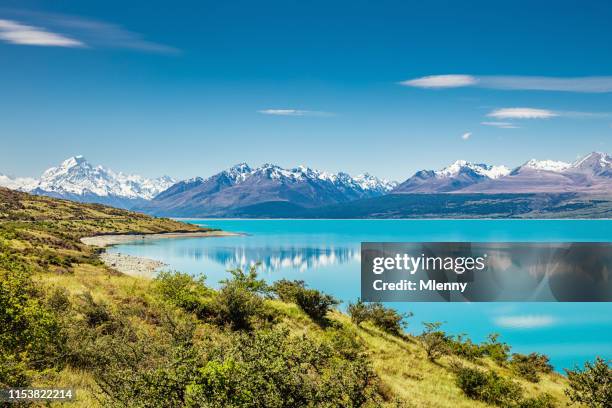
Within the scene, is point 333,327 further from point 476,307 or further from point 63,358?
point 476,307

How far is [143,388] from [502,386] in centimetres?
1903

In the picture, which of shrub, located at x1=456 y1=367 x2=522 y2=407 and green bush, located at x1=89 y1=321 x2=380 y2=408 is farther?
shrub, located at x1=456 y1=367 x2=522 y2=407

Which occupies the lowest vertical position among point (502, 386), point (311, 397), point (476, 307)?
point (476, 307)

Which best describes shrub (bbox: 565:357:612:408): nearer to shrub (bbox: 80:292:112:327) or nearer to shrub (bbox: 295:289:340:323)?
shrub (bbox: 295:289:340:323)

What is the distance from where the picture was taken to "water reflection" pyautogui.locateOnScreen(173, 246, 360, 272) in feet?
393

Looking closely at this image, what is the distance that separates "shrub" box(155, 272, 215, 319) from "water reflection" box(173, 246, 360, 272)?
8145 centimetres

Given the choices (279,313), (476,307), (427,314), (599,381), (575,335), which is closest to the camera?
(599,381)

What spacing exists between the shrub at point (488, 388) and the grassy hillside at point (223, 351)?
0.06 metres

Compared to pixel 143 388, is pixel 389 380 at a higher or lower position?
lower

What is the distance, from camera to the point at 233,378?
10719mm

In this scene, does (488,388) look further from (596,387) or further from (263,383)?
(263,383)

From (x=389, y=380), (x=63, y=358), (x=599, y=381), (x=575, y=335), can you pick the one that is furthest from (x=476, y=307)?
(x=63, y=358)

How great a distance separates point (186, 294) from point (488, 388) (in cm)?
1677

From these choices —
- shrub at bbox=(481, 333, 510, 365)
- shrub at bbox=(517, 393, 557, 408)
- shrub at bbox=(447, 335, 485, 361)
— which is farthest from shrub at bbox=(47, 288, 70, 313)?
shrub at bbox=(481, 333, 510, 365)
